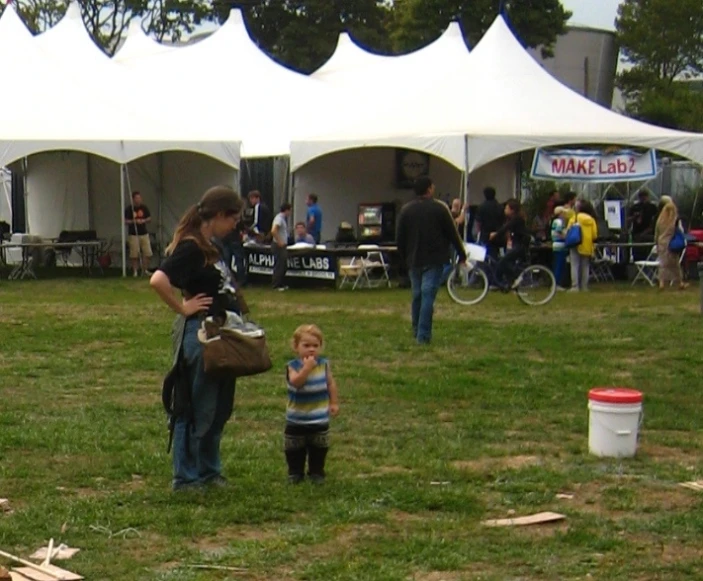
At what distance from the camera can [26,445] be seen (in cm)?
828

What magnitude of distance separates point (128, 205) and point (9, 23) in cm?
451

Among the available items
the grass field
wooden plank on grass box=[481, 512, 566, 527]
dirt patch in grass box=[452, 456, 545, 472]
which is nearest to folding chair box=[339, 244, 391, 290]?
the grass field

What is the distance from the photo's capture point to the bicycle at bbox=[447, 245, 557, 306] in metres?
18.2

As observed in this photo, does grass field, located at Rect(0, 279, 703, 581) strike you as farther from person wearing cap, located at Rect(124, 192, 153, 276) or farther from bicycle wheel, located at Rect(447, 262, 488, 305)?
person wearing cap, located at Rect(124, 192, 153, 276)

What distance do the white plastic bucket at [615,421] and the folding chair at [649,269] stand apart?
45.9ft

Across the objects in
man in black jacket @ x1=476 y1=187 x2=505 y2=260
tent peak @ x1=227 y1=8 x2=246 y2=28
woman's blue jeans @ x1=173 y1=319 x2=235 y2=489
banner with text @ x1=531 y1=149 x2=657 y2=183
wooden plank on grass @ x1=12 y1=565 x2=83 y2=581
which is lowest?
wooden plank on grass @ x1=12 y1=565 x2=83 y2=581

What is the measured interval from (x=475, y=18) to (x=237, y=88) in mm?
25800

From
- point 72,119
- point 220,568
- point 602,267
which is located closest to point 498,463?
point 220,568

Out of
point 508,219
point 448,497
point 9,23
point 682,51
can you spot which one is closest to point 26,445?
point 448,497

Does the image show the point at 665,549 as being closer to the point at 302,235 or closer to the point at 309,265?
the point at 309,265

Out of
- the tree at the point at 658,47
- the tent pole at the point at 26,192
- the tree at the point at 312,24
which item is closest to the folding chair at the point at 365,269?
the tent pole at the point at 26,192

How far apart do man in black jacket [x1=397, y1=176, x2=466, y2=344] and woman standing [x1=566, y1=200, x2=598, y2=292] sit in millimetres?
7560

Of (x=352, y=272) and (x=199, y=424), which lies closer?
(x=199, y=424)

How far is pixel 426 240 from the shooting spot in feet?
43.0
